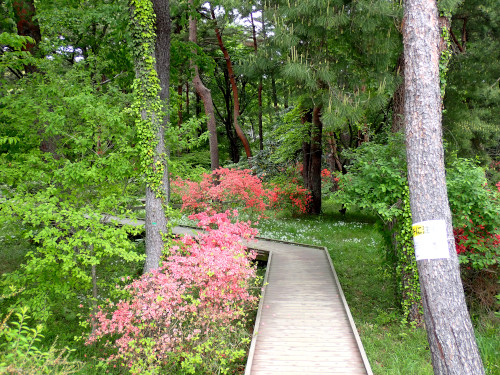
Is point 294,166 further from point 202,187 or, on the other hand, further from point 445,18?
point 445,18

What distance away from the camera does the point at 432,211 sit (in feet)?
13.2

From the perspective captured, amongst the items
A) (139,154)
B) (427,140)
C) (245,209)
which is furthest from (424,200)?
(245,209)

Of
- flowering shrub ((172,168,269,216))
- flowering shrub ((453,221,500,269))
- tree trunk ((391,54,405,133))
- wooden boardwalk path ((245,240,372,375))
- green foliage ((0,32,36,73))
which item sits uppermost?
green foliage ((0,32,36,73))

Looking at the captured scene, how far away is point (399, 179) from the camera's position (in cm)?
575

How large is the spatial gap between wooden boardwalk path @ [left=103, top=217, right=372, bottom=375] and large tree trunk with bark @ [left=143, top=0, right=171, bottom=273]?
219 centimetres

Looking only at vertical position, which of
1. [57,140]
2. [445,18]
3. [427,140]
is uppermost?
[445,18]

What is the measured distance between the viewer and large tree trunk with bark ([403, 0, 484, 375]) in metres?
3.79

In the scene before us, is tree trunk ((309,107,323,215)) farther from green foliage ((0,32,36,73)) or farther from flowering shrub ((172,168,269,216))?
green foliage ((0,32,36,73))

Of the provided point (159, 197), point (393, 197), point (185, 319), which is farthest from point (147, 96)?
point (393, 197)

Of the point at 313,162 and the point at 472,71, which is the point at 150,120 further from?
the point at 313,162

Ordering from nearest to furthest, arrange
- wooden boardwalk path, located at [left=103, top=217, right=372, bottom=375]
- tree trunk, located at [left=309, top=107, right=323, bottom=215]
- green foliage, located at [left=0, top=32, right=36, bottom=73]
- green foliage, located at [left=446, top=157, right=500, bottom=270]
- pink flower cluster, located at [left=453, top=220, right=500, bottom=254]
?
wooden boardwalk path, located at [left=103, top=217, right=372, bottom=375]
green foliage, located at [left=0, top=32, right=36, bottom=73]
green foliage, located at [left=446, top=157, right=500, bottom=270]
pink flower cluster, located at [left=453, top=220, right=500, bottom=254]
tree trunk, located at [left=309, top=107, right=323, bottom=215]

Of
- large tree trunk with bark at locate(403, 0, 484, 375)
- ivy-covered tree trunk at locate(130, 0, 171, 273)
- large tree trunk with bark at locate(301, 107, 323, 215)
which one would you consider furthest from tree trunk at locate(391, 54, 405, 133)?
Result: large tree trunk with bark at locate(301, 107, 323, 215)

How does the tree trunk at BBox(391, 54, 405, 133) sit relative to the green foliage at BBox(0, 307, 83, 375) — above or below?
above

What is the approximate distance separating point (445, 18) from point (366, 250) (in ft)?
20.7
